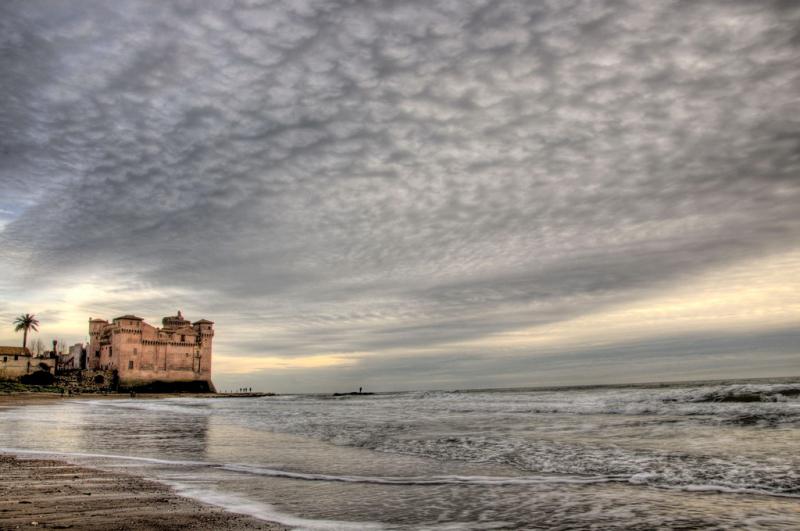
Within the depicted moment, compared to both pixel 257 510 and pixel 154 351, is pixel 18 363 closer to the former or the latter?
pixel 154 351

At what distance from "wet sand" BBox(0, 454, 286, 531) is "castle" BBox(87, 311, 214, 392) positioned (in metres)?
106

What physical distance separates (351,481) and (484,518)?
9.96 feet

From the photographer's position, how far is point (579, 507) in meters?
6.39

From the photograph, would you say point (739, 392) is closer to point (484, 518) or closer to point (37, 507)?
point (484, 518)

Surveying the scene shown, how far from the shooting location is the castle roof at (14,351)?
8975 cm

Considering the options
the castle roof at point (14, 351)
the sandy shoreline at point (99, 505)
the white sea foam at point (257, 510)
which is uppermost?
the castle roof at point (14, 351)

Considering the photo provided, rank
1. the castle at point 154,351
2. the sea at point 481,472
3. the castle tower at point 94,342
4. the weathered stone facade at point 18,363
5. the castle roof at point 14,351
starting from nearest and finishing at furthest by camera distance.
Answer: the sea at point 481,472 < the weathered stone facade at point 18,363 < the castle roof at point 14,351 < the castle at point 154,351 < the castle tower at point 94,342

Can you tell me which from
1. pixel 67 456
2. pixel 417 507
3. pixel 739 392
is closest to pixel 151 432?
pixel 67 456

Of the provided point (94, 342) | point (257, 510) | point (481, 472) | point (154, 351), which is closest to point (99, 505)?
point (257, 510)

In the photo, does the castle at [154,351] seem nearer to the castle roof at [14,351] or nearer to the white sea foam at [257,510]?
the castle roof at [14,351]

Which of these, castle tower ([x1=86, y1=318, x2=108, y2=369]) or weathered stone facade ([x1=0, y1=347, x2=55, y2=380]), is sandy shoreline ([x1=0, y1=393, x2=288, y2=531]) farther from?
castle tower ([x1=86, y1=318, x2=108, y2=369])

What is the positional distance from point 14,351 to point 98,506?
4182 inches

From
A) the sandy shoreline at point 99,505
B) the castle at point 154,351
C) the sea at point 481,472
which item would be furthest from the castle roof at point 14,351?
the sandy shoreline at point 99,505

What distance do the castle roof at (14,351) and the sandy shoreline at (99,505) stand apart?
3999 inches
